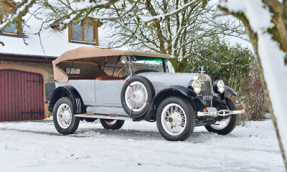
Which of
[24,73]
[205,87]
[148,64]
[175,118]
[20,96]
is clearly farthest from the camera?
[24,73]

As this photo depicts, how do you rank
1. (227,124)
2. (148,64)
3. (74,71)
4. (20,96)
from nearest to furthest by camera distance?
(227,124), (148,64), (74,71), (20,96)

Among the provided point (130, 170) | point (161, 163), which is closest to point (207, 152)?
point (161, 163)

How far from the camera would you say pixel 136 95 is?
629 centimetres

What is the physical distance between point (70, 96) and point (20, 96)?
5.87 m

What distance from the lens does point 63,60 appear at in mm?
7902

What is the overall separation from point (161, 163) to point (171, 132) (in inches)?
77.9

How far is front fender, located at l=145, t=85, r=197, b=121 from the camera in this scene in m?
5.65

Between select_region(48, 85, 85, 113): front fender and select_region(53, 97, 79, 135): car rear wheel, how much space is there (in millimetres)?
138

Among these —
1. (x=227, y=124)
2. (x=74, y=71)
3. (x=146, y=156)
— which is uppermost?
(x=74, y=71)

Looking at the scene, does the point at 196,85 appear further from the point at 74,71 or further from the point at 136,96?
the point at 74,71

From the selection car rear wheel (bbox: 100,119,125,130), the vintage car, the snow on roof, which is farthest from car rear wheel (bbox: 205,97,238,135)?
the snow on roof

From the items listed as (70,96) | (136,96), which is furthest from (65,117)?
(136,96)

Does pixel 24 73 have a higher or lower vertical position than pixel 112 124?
→ higher

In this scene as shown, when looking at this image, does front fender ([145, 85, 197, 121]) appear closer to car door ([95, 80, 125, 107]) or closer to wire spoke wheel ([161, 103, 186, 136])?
wire spoke wheel ([161, 103, 186, 136])
